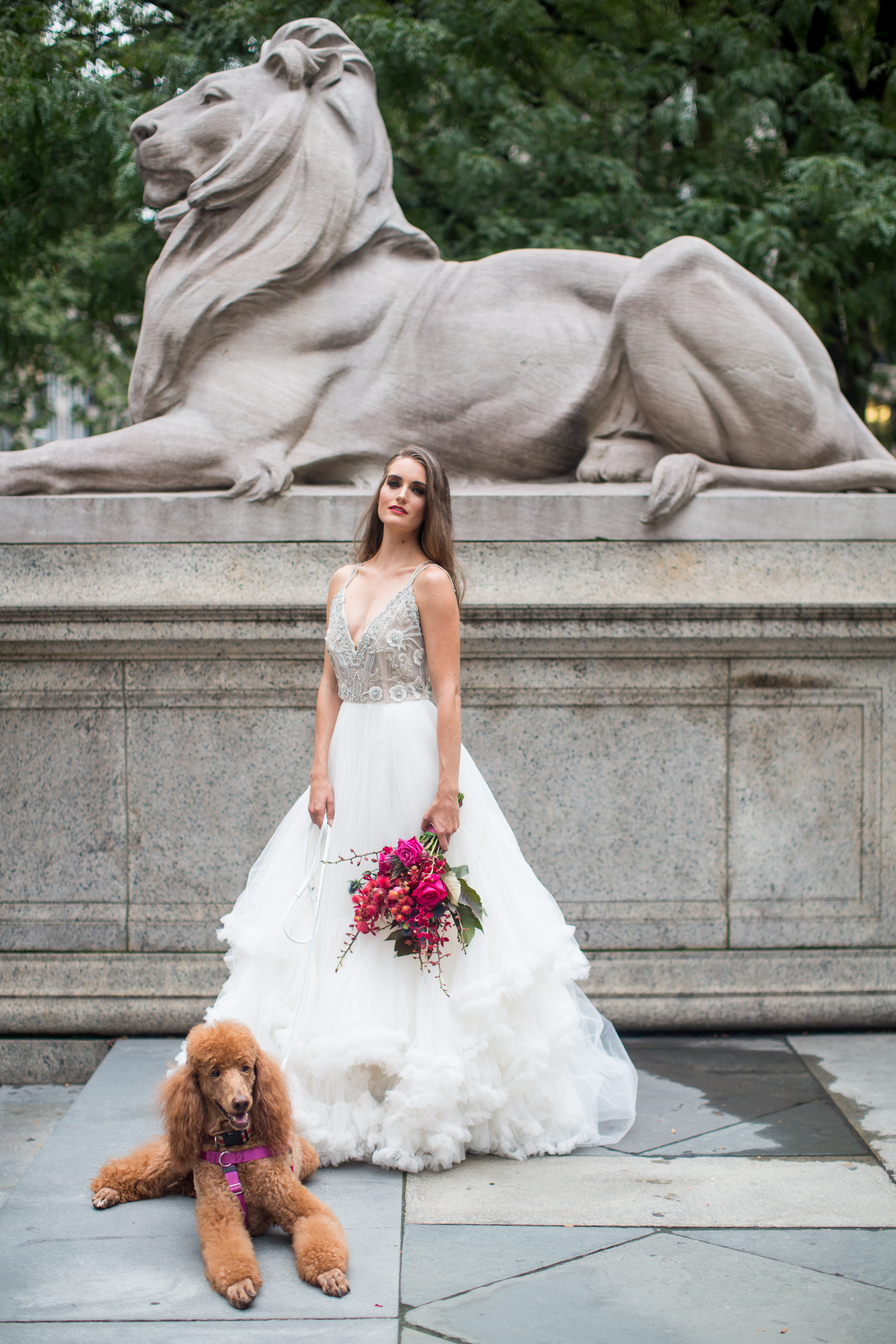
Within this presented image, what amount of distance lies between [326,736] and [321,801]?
0.20 meters

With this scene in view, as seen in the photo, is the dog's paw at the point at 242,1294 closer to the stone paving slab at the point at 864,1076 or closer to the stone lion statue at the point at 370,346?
the stone paving slab at the point at 864,1076

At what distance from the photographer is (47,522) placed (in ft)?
15.0

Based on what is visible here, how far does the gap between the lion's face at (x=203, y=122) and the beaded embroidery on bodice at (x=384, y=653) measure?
2.28 metres

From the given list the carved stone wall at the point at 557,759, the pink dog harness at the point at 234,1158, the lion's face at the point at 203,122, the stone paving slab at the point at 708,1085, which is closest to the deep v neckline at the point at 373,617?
the carved stone wall at the point at 557,759

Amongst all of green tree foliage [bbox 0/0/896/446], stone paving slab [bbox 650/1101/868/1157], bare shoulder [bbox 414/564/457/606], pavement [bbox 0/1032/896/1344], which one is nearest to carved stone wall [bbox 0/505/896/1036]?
pavement [bbox 0/1032/896/1344]

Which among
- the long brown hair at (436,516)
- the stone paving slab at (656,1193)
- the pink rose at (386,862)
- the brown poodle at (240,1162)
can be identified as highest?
the long brown hair at (436,516)

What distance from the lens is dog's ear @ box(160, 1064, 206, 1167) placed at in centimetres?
289

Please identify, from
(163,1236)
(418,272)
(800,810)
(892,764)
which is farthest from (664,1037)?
(418,272)

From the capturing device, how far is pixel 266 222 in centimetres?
478

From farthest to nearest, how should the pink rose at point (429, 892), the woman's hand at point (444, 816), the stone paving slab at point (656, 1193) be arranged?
the woman's hand at point (444, 816), the pink rose at point (429, 892), the stone paving slab at point (656, 1193)

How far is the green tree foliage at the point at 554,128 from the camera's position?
7.91m

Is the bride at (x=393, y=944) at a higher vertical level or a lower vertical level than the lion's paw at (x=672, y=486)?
lower

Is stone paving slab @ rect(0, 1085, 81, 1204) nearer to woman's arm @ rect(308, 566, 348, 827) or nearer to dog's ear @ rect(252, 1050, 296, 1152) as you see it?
dog's ear @ rect(252, 1050, 296, 1152)

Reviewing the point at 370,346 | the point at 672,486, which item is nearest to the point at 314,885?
the point at 672,486
